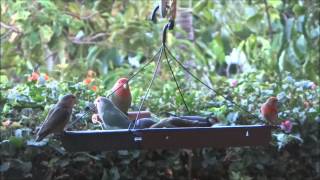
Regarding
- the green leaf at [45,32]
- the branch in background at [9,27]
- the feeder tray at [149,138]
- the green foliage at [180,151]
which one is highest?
the branch in background at [9,27]

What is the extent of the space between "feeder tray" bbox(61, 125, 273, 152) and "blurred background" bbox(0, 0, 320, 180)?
0.79 meters

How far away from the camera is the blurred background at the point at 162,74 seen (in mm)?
3385

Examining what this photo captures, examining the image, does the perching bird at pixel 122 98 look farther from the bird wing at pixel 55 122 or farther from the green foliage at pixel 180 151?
the bird wing at pixel 55 122

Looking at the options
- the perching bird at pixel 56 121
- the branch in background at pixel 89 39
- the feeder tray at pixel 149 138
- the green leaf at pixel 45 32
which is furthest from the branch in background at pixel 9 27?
the feeder tray at pixel 149 138

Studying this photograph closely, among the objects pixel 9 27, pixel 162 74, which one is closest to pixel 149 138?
pixel 162 74

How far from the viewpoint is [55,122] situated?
2604 millimetres

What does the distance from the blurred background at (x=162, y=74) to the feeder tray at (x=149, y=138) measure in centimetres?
79

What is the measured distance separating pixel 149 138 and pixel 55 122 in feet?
1.45

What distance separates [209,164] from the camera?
366cm

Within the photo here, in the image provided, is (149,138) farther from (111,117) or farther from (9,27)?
(9,27)

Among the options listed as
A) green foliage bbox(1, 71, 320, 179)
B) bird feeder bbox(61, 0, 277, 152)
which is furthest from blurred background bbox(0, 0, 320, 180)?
bird feeder bbox(61, 0, 277, 152)

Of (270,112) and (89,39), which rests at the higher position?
(89,39)

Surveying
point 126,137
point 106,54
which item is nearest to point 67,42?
point 106,54

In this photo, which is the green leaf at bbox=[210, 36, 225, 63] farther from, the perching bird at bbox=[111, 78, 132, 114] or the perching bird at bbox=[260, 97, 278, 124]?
the perching bird at bbox=[111, 78, 132, 114]
